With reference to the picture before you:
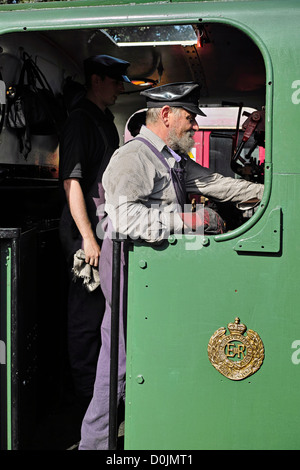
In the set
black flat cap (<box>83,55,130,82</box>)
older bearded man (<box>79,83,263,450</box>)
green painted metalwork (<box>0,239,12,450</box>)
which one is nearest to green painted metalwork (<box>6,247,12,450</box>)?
green painted metalwork (<box>0,239,12,450</box>)

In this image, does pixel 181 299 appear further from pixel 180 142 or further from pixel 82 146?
pixel 82 146

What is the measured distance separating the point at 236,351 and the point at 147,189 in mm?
766

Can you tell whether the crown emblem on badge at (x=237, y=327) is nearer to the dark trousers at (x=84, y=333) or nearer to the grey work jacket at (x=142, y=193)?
the grey work jacket at (x=142, y=193)

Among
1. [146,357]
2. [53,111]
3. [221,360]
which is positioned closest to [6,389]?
[146,357]

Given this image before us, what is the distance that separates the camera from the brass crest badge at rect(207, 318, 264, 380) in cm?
190

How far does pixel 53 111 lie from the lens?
11.4 ft

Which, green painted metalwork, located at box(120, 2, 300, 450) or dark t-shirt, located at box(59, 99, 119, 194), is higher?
dark t-shirt, located at box(59, 99, 119, 194)

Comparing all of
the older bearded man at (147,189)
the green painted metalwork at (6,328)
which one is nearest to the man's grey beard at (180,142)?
the older bearded man at (147,189)

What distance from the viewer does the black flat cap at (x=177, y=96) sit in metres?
2.33

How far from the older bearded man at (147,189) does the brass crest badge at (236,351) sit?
0.46 m

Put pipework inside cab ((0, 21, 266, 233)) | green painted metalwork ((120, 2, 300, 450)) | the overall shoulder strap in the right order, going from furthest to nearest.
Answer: pipework inside cab ((0, 21, 266, 233))
the overall shoulder strap
green painted metalwork ((120, 2, 300, 450))

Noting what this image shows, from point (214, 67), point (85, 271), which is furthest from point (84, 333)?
point (214, 67)

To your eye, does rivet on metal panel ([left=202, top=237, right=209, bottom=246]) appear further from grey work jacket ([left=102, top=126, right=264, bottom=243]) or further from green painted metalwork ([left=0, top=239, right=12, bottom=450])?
green painted metalwork ([left=0, top=239, right=12, bottom=450])

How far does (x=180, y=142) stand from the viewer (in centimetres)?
239
